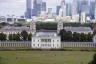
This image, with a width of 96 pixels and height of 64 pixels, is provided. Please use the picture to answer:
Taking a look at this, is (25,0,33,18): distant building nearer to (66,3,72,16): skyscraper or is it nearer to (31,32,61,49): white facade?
(66,3,72,16): skyscraper

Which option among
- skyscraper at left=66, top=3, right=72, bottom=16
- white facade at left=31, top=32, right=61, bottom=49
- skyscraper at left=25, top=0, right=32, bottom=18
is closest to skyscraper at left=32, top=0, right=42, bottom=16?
skyscraper at left=25, top=0, right=32, bottom=18

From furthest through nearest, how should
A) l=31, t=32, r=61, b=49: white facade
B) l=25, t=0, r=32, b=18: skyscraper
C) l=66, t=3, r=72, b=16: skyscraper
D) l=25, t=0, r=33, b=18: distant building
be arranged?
1. l=25, t=0, r=32, b=18: skyscraper
2. l=25, t=0, r=33, b=18: distant building
3. l=66, t=3, r=72, b=16: skyscraper
4. l=31, t=32, r=61, b=49: white facade

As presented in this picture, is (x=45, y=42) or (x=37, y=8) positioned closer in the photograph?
(x=45, y=42)

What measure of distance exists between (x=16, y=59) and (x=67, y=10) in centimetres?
11825

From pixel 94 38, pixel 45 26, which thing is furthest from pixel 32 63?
pixel 45 26

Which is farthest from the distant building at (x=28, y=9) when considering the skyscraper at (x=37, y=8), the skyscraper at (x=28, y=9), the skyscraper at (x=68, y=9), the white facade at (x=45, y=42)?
the white facade at (x=45, y=42)

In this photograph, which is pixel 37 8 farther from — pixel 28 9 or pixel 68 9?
pixel 68 9

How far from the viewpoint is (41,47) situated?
37.2m

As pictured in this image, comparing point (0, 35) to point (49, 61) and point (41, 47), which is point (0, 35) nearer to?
point (41, 47)

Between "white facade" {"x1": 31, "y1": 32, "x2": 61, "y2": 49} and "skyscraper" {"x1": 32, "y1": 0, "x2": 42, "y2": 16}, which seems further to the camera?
"skyscraper" {"x1": 32, "y1": 0, "x2": 42, "y2": 16}

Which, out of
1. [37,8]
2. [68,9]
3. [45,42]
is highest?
[37,8]

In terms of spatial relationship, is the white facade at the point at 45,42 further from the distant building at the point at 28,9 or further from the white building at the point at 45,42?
the distant building at the point at 28,9

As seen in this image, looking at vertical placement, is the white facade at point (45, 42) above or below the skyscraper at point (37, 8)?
below

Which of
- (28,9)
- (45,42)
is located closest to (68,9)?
(28,9)
